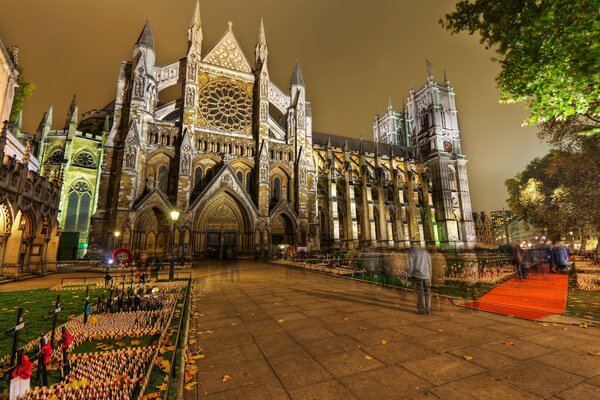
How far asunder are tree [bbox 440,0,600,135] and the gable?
26.6 metres

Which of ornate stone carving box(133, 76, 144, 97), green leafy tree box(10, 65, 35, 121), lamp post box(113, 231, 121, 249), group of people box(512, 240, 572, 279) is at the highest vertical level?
ornate stone carving box(133, 76, 144, 97)

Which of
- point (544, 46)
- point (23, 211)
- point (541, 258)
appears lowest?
point (541, 258)

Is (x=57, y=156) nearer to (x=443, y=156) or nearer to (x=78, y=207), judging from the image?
(x=78, y=207)

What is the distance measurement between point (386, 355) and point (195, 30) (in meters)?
33.0

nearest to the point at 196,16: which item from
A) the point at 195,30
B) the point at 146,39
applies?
the point at 195,30

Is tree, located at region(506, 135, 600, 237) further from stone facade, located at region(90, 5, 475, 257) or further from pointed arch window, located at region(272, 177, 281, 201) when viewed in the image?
pointed arch window, located at region(272, 177, 281, 201)

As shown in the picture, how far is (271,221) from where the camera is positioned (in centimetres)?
2608

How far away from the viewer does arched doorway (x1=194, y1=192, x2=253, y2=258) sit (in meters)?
25.1

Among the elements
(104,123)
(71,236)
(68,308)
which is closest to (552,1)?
(68,308)

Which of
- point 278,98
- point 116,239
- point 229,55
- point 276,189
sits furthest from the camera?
point 278,98

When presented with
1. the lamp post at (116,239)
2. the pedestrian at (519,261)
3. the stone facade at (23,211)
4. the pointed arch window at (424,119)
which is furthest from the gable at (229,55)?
the pointed arch window at (424,119)

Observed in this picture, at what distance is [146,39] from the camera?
2545cm

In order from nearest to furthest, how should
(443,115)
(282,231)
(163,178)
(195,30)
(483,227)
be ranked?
(163,178) → (282,231) → (195,30) → (443,115) → (483,227)

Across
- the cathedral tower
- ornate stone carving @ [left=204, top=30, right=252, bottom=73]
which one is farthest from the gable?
the cathedral tower
